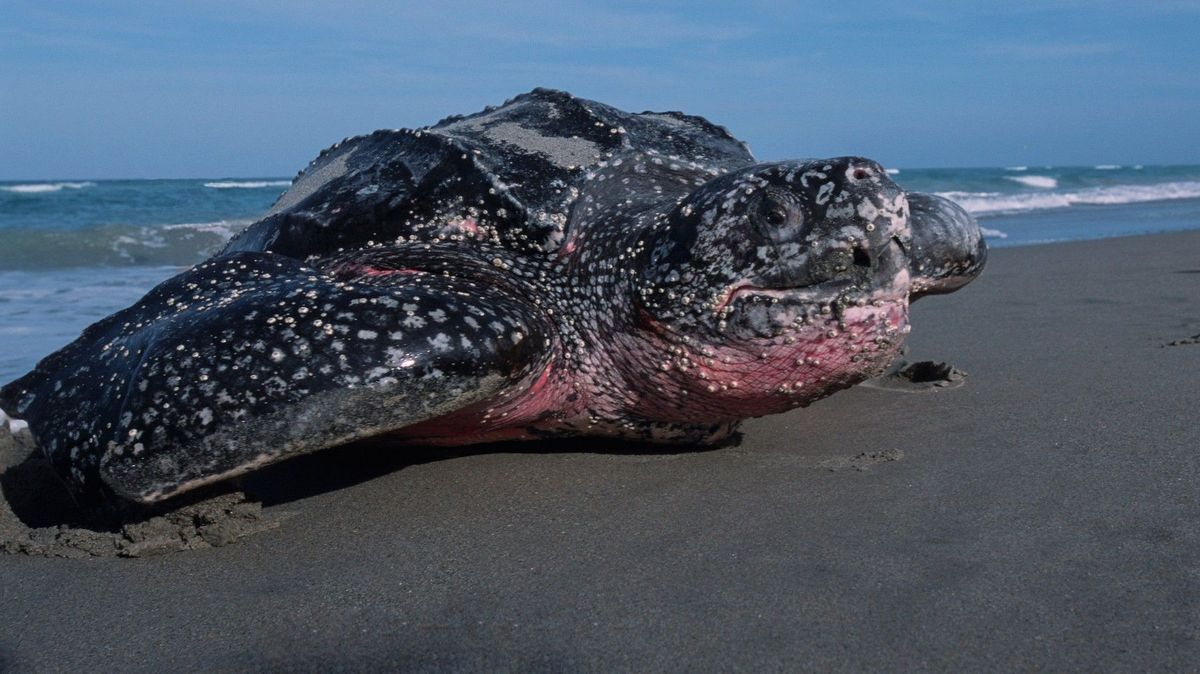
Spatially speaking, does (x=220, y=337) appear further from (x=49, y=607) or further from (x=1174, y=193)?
(x=1174, y=193)

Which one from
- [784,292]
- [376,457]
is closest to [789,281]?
[784,292]

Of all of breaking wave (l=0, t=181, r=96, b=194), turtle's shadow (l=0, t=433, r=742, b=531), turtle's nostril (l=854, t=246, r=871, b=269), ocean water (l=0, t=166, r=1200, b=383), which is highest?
breaking wave (l=0, t=181, r=96, b=194)

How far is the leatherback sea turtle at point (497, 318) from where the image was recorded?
2.01 m

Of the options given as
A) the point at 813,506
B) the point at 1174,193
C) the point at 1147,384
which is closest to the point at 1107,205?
the point at 1174,193

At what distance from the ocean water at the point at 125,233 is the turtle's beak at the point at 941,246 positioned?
3.29 m

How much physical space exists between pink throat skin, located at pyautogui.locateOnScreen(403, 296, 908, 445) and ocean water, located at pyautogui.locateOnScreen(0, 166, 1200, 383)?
240cm

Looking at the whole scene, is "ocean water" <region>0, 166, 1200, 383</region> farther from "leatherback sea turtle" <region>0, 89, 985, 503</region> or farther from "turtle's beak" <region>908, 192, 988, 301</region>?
"turtle's beak" <region>908, 192, 988, 301</region>

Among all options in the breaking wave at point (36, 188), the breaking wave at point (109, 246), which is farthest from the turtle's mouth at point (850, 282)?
the breaking wave at point (36, 188)

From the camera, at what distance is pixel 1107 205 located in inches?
724

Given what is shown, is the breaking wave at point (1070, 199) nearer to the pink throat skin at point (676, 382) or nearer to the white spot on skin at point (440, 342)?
the pink throat skin at point (676, 382)

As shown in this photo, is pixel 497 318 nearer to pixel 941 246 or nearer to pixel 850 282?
pixel 850 282

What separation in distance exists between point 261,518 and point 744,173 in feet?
4.41

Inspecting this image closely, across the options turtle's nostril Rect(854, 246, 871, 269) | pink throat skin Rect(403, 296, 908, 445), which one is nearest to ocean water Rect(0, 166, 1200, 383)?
pink throat skin Rect(403, 296, 908, 445)

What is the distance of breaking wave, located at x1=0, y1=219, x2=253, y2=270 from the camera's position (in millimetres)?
9797
